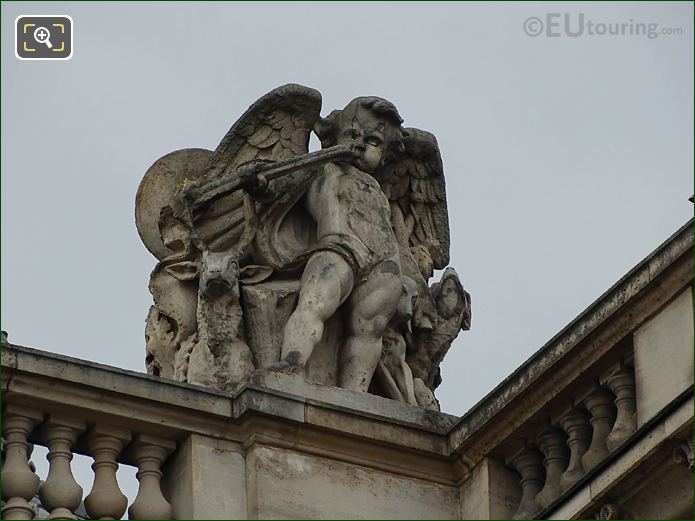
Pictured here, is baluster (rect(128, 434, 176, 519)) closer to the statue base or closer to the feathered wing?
the statue base

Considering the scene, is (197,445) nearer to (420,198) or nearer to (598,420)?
(598,420)

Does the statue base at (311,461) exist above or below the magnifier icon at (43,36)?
below

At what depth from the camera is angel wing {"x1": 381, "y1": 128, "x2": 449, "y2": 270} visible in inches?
780

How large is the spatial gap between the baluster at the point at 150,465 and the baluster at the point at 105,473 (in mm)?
105

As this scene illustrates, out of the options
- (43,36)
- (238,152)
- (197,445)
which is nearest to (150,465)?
(197,445)

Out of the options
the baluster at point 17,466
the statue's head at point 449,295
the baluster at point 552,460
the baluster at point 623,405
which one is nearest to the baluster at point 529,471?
the baluster at point 552,460

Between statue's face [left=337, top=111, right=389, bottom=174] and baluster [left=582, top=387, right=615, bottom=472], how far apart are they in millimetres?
3036

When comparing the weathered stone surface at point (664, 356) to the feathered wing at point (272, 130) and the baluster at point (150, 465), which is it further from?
the feathered wing at point (272, 130)

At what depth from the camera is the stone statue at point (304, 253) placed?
1856 centimetres

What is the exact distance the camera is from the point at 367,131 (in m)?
19.5

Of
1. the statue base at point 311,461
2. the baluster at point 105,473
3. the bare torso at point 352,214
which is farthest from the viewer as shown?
the bare torso at point 352,214

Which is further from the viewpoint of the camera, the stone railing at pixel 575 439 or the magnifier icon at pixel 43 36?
the magnifier icon at pixel 43 36

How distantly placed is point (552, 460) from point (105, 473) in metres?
2.70

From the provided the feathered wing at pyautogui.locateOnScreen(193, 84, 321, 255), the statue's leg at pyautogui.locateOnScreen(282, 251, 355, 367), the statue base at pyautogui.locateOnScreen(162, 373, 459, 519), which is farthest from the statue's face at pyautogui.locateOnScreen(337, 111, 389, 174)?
the statue base at pyautogui.locateOnScreen(162, 373, 459, 519)
